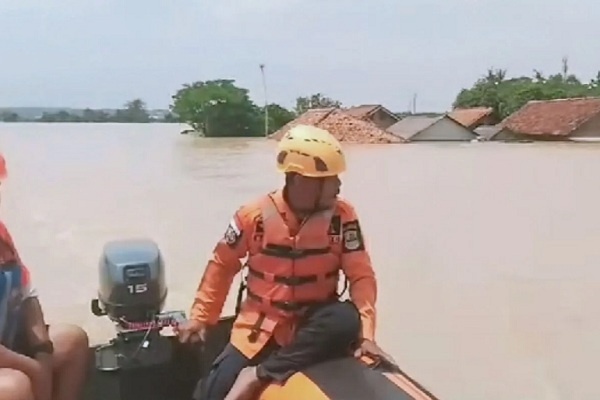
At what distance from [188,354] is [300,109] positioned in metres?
39.8

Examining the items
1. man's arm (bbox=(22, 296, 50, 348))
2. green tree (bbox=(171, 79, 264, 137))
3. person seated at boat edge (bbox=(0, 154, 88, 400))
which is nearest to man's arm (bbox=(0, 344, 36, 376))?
person seated at boat edge (bbox=(0, 154, 88, 400))

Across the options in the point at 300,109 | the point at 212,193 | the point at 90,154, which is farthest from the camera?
the point at 300,109

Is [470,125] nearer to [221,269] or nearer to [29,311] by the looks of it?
[221,269]

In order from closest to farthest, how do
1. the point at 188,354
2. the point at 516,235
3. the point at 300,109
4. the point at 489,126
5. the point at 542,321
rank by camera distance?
the point at 188,354 → the point at 542,321 → the point at 516,235 → the point at 489,126 → the point at 300,109

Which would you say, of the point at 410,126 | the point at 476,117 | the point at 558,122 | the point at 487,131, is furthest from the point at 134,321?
the point at 476,117

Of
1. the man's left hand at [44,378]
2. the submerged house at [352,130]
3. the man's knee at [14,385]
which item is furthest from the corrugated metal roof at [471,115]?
the man's knee at [14,385]

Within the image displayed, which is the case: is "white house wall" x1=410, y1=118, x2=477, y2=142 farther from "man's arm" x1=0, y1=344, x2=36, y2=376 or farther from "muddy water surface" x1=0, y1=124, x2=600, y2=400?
"man's arm" x1=0, y1=344, x2=36, y2=376

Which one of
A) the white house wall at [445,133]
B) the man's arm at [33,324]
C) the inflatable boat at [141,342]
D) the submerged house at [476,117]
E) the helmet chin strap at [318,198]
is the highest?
the helmet chin strap at [318,198]

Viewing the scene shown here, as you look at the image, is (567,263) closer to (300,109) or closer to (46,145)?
(46,145)

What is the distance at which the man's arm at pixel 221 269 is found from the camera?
7.01 feet

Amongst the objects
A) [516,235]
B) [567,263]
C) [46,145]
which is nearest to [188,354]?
[567,263]

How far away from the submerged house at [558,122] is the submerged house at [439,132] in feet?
4.67

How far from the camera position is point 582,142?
1006 inches

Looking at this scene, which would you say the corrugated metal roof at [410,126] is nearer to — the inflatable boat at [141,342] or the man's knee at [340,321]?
the inflatable boat at [141,342]
